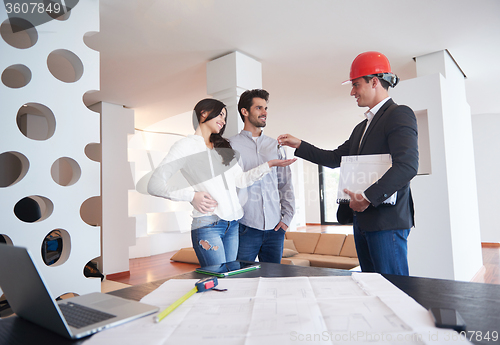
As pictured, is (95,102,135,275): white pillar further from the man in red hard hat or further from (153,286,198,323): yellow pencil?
(153,286,198,323): yellow pencil

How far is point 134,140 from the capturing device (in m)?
6.68

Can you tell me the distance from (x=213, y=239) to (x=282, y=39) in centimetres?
226

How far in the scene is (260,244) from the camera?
208cm

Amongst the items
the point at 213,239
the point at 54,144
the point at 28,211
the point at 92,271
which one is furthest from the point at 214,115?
the point at 92,271

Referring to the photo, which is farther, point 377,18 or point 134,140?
point 134,140

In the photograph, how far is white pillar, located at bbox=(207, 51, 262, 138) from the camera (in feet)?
10.7

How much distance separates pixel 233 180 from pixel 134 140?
5245 mm

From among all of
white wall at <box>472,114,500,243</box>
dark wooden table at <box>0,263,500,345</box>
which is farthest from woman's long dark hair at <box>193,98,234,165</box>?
white wall at <box>472,114,500,243</box>

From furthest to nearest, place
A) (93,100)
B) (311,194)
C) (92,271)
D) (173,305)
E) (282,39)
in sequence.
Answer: (311,194) → (93,100) → (92,271) → (282,39) → (173,305)

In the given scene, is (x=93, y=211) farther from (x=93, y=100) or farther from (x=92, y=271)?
(x=93, y=100)

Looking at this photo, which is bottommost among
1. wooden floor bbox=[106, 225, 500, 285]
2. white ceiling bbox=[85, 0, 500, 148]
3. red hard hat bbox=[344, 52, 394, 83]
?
wooden floor bbox=[106, 225, 500, 285]

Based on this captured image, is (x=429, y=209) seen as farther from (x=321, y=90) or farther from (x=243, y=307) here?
(x=243, y=307)

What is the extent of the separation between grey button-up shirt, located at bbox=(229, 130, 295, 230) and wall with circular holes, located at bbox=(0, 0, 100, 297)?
91cm

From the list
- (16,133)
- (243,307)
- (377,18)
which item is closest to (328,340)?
(243,307)
